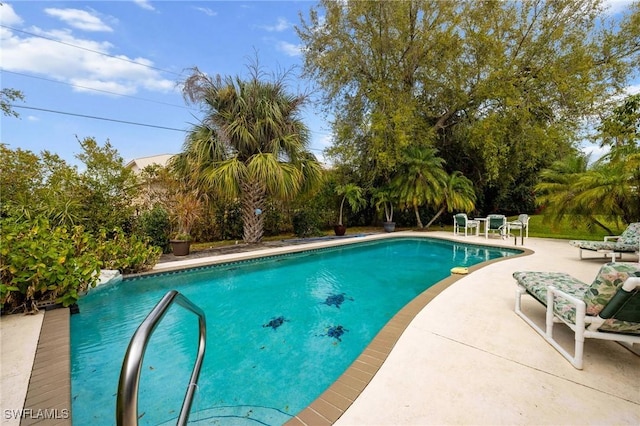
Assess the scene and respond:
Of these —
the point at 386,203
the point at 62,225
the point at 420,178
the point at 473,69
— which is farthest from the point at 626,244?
the point at 62,225

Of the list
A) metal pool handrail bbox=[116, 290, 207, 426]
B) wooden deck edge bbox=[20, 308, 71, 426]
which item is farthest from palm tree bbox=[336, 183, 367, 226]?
A: metal pool handrail bbox=[116, 290, 207, 426]

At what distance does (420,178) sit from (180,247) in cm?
1087

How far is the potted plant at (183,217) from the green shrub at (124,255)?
1.45m

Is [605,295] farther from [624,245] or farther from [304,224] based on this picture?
[304,224]

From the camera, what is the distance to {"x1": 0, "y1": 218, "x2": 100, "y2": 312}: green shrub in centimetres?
367

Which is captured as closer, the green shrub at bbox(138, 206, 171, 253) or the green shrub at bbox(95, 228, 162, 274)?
the green shrub at bbox(95, 228, 162, 274)

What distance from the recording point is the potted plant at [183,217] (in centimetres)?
810

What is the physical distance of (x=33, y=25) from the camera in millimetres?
9617

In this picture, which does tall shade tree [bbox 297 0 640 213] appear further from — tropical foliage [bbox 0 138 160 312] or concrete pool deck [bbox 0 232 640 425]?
concrete pool deck [bbox 0 232 640 425]

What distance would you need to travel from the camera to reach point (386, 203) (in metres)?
15.0

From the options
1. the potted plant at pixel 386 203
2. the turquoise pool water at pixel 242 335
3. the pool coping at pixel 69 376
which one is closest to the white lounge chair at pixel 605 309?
the pool coping at pixel 69 376

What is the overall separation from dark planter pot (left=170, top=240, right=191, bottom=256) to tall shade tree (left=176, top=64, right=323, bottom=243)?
6.28 ft

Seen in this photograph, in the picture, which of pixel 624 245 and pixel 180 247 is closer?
pixel 624 245

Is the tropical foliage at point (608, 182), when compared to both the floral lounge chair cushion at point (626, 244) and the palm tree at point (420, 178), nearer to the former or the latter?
the floral lounge chair cushion at point (626, 244)
